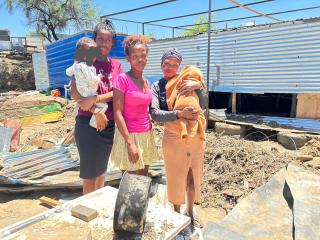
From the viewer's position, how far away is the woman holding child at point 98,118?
7.38 feet

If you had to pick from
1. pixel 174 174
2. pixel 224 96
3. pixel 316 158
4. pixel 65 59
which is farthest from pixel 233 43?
pixel 65 59

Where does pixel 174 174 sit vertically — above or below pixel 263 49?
below

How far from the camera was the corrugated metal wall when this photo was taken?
18.3 feet

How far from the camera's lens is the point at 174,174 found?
97.1 inches

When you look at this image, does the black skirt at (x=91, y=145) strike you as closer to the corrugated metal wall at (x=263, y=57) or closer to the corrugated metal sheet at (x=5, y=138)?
the corrugated metal sheet at (x=5, y=138)

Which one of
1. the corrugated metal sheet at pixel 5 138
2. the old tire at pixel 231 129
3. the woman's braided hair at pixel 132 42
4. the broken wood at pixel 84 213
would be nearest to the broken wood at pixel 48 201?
the broken wood at pixel 84 213

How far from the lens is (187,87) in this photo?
2.26 m

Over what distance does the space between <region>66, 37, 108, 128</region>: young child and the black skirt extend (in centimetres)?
10

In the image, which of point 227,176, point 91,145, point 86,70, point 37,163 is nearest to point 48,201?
point 37,163

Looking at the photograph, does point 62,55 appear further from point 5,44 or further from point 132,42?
point 5,44

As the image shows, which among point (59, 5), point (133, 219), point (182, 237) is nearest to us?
point (133, 219)

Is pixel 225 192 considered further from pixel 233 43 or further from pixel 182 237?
pixel 233 43

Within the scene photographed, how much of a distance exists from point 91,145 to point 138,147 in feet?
1.34

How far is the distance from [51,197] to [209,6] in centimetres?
466
